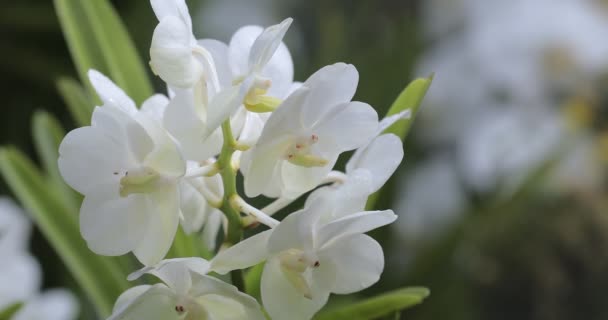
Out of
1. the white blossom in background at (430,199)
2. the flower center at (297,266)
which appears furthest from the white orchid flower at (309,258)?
the white blossom in background at (430,199)

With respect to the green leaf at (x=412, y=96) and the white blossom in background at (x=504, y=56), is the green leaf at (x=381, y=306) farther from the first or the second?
the white blossom in background at (x=504, y=56)

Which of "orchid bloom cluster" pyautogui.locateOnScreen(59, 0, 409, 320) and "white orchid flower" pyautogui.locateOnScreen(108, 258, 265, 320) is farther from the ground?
"orchid bloom cluster" pyautogui.locateOnScreen(59, 0, 409, 320)

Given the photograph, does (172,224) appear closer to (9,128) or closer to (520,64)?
(9,128)

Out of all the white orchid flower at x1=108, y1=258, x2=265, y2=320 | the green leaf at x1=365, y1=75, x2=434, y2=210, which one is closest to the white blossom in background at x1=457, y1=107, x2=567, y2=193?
the green leaf at x1=365, y1=75, x2=434, y2=210

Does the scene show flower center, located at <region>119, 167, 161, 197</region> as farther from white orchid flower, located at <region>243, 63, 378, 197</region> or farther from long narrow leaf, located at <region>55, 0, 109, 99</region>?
long narrow leaf, located at <region>55, 0, 109, 99</region>

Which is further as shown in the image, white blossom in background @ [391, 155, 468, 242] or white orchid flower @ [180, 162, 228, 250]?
white blossom in background @ [391, 155, 468, 242]

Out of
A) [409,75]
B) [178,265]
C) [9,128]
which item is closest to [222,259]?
[178,265]
